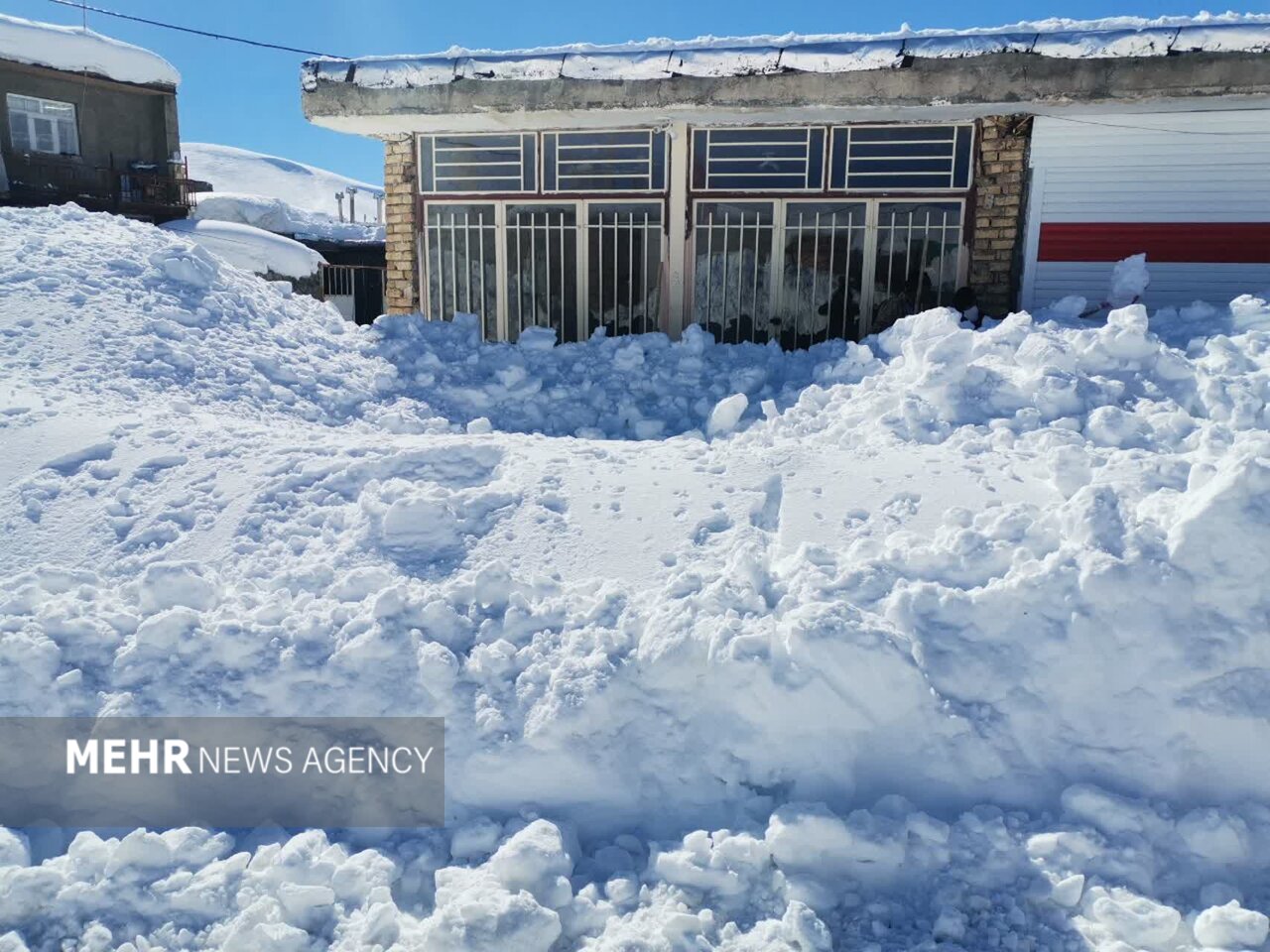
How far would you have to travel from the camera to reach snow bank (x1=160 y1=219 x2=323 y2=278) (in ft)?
52.6

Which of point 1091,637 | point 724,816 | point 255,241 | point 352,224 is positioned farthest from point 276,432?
point 352,224

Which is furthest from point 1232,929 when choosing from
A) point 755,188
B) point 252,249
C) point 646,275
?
point 252,249

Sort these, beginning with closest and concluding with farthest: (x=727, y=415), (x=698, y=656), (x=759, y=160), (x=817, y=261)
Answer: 1. (x=698, y=656)
2. (x=727, y=415)
3. (x=759, y=160)
4. (x=817, y=261)

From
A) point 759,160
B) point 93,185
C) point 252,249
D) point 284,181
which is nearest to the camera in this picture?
point 759,160

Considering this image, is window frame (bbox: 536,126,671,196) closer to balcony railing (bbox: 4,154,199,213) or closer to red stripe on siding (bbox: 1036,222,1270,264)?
red stripe on siding (bbox: 1036,222,1270,264)

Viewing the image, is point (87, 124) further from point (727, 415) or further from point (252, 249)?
point (727, 415)

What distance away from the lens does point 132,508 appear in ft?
13.3

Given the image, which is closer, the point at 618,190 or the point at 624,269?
the point at 618,190

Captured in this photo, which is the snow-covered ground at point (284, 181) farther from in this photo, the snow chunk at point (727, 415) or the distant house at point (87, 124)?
the snow chunk at point (727, 415)

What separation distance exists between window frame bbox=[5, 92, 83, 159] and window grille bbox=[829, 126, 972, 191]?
1627cm

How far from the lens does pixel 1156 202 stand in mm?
7070

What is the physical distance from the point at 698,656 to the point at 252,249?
50.9ft

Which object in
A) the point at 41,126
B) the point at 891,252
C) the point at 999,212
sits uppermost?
the point at 41,126

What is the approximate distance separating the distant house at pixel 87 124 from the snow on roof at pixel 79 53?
0.02 meters
